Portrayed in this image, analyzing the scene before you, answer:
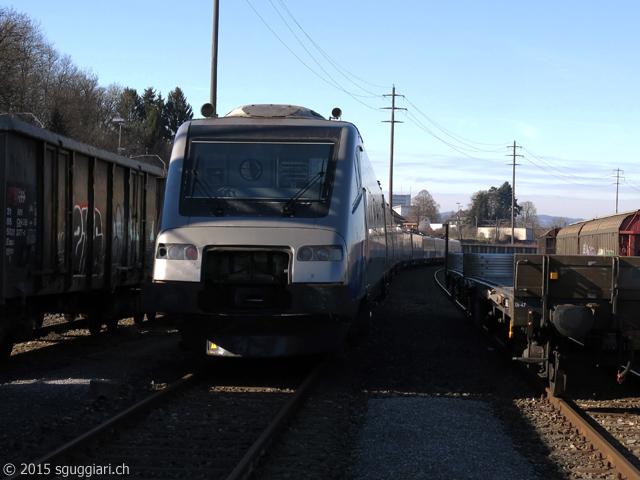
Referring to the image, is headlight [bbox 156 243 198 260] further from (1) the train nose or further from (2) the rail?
(2) the rail

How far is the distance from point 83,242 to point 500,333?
276 inches

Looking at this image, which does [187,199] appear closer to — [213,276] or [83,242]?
[213,276]

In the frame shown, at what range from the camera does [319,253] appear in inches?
324

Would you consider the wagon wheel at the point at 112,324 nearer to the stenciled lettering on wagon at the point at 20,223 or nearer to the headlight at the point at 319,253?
the stenciled lettering on wagon at the point at 20,223

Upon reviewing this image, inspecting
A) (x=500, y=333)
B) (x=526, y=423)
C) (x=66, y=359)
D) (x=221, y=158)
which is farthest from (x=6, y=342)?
(x=500, y=333)

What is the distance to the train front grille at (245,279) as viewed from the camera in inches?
325

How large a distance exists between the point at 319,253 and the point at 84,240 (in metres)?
4.82

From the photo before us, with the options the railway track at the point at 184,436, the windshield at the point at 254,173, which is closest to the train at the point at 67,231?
the windshield at the point at 254,173

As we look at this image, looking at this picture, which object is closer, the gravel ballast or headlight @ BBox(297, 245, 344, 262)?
the gravel ballast

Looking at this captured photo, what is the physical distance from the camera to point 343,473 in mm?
5402

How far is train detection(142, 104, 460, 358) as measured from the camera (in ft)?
26.8

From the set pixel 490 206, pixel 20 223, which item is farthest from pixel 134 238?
pixel 490 206

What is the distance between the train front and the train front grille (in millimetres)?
11

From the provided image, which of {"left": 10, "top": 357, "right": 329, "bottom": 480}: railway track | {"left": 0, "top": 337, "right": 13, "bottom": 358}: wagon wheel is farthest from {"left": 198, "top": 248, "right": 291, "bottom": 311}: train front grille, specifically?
{"left": 0, "top": 337, "right": 13, "bottom": 358}: wagon wheel
